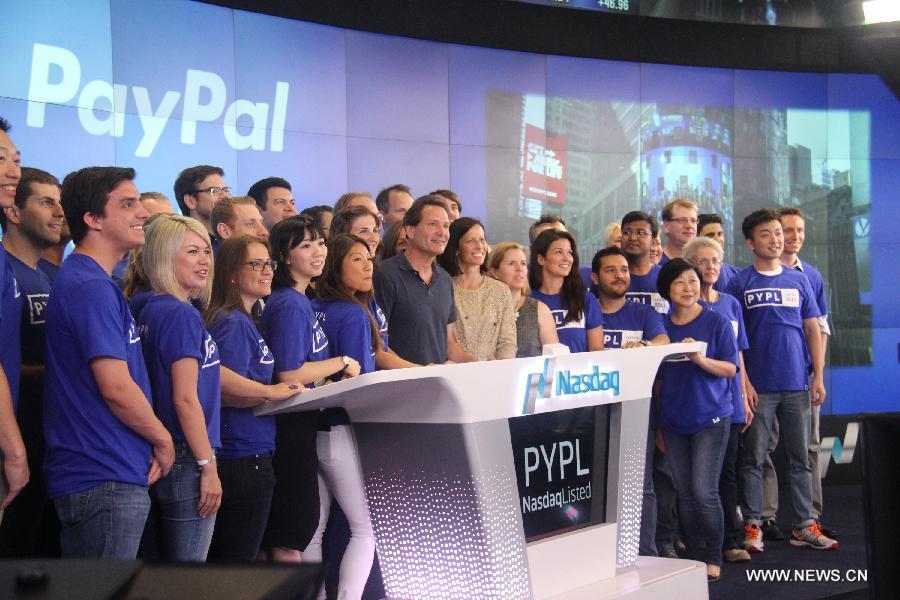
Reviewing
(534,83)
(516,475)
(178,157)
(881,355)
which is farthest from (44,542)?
(881,355)

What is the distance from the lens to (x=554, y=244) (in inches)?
191

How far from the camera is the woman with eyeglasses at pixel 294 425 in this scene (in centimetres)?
324

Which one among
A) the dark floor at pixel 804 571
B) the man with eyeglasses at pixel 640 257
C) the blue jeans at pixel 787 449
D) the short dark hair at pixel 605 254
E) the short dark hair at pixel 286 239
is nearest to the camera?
the short dark hair at pixel 286 239

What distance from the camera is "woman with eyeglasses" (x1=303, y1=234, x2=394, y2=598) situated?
3152 millimetres

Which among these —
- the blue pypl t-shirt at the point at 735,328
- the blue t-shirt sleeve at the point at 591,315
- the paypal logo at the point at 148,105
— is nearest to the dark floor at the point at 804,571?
the blue pypl t-shirt at the point at 735,328

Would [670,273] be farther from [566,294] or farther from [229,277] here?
[229,277]

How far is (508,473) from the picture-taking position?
2.86m

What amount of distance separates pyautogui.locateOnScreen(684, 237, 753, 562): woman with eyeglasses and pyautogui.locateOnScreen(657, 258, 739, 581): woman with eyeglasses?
0.76ft

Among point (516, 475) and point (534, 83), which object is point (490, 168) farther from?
point (516, 475)

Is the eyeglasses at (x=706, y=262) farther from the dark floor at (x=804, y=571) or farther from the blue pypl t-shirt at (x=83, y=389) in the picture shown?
the blue pypl t-shirt at (x=83, y=389)

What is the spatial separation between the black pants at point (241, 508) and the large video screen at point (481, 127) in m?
3.16

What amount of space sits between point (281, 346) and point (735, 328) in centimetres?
274

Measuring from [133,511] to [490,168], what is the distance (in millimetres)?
Result: 5583

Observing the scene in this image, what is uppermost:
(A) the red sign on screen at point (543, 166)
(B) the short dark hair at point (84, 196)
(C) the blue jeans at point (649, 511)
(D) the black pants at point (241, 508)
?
(A) the red sign on screen at point (543, 166)
